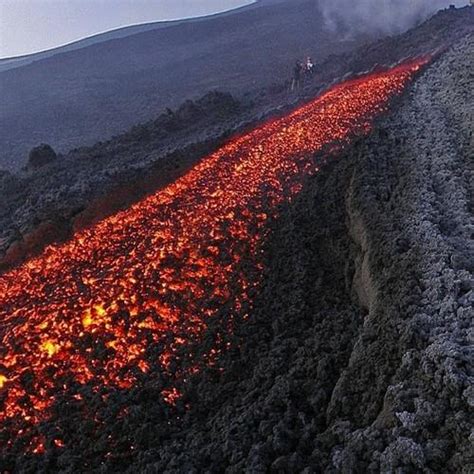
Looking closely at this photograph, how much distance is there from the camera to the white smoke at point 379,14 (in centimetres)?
3516

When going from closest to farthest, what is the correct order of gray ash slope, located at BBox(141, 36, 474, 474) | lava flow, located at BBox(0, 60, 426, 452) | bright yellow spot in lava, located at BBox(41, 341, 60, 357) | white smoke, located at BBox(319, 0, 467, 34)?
gray ash slope, located at BBox(141, 36, 474, 474)
lava flow, located at BBox(0, 60, 426, 452)
bright yellow spot in lava, located at BBox(41, 341, 60, 357)
white smoke, located at BBox(319, 0, 467, 34)

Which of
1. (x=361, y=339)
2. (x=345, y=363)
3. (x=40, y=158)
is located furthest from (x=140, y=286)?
(x=40, y=158)

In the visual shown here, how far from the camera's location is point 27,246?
8617 millimetres

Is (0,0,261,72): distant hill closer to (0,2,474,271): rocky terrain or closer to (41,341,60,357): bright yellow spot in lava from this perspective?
(0,2,474,271): rocky terrain

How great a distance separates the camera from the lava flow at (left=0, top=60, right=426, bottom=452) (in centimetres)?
530

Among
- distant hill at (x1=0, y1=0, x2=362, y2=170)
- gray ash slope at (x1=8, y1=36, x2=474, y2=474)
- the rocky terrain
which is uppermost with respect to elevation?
distant hill at (x1=0, y1=0, x2=362, y2=170)

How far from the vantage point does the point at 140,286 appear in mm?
6340

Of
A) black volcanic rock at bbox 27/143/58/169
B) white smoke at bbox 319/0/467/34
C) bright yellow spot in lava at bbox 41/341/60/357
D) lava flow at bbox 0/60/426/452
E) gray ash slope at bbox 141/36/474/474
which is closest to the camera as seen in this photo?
gray ash slope at bbox 141/36/474/474

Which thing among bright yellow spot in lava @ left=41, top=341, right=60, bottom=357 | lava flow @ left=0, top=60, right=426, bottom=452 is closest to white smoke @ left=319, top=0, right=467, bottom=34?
lava flow @ left=0, top=60, right=426, bottom=452

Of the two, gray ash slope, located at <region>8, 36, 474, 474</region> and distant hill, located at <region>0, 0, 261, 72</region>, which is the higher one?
distant hill, located at <region>0, 0, 261, 72</region>

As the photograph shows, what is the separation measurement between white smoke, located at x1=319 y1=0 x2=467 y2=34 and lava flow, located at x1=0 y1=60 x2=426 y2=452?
91.6ft

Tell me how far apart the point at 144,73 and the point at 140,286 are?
113 ft

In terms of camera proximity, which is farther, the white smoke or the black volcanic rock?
the white smoke

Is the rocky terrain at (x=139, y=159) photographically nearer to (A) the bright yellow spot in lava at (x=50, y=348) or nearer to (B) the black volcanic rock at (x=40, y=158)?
(B) the black volcanic rock at (x=40, y=158)
